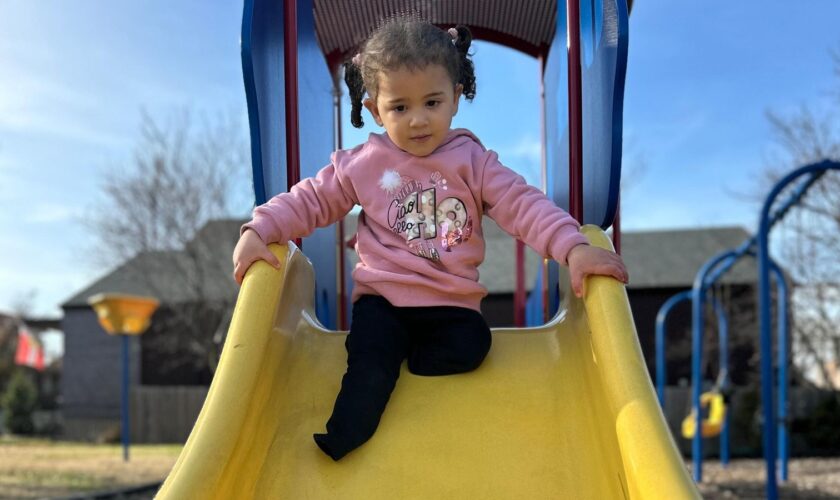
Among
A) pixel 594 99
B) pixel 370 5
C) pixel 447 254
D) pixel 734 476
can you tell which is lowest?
pixel 734 476

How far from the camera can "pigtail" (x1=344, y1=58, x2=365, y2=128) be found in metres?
1.84

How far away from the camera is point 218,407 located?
142cm

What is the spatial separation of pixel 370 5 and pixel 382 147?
1.62 m

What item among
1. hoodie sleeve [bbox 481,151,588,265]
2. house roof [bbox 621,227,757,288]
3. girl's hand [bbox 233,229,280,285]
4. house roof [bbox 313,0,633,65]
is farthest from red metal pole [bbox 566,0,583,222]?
house roof [bbox 621,227,757,288]

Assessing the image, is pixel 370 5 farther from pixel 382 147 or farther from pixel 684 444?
pixel 684 444

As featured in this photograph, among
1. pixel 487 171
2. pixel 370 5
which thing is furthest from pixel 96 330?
pixel 487 171

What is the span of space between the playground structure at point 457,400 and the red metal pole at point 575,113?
0.01 meters

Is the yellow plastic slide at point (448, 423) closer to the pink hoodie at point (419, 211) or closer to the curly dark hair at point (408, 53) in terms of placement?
Result: the pink hoodie at point (419, 211)

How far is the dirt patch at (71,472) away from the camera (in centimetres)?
690

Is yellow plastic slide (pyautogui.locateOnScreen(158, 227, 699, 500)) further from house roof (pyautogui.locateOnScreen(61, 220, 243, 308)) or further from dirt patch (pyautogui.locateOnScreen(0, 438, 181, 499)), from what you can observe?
house roof (pyautogui.locateOnScreen(61, 220, 243, 308))

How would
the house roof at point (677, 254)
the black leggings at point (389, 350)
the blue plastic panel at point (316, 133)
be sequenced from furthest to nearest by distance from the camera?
the house roof at point (677, 254)
the blue plastic panel at point (316, 133)
the black leggings at point (389, 350)

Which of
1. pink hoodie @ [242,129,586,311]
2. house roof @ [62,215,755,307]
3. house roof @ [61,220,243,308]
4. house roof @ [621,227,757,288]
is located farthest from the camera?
house roof @ [621,227,757,288]

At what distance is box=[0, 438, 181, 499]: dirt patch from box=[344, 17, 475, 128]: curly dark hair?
5818mm

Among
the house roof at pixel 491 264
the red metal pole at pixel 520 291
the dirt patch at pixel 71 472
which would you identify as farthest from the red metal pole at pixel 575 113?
the house roof at pixel 491 264
